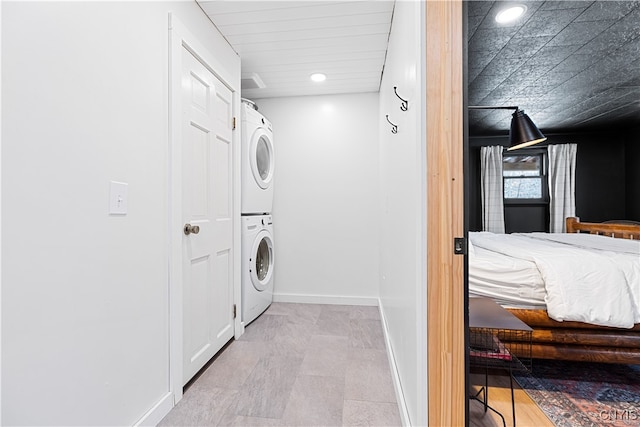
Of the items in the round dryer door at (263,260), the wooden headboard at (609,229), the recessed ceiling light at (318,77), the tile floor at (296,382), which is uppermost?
the recessed ceiling light at (318,77)

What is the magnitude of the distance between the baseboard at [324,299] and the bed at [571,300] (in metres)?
1.45

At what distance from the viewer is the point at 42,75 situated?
924 mm

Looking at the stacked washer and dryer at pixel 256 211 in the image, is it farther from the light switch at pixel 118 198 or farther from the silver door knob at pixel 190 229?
the light switch at pixel 118 198

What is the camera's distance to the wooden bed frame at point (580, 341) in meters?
1.68

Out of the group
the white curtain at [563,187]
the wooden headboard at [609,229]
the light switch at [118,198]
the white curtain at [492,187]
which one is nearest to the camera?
the light switch at [118,198]

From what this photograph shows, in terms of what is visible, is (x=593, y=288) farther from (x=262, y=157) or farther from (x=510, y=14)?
(x=262, y=157)

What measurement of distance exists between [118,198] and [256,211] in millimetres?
1549

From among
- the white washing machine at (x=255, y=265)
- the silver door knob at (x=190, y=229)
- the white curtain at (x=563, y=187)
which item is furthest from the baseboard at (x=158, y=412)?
the white curtain at (x=563, y=187)

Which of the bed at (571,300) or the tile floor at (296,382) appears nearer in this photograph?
the tile floor at (296,382)

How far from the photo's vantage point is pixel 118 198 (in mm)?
1197

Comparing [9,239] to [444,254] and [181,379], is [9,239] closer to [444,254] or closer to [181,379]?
[181,379]

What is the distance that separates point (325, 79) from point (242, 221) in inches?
61.2

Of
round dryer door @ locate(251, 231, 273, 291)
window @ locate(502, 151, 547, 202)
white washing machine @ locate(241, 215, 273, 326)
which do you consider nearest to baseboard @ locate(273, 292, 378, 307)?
white washing machine @ locate(241, 215, 273, 326)

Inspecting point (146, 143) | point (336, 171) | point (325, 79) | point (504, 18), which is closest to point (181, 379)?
point (146, 143)
